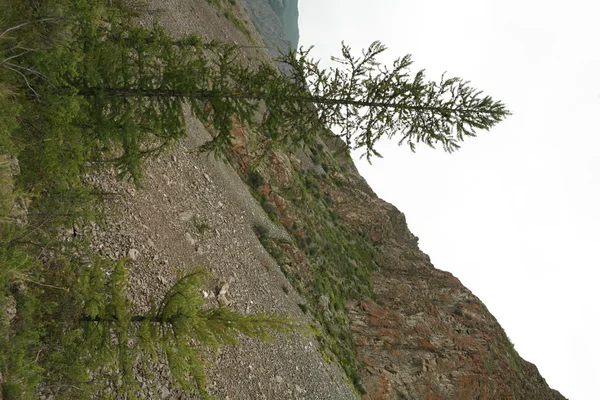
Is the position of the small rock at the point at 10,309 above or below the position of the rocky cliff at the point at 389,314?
below

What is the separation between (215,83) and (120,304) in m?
4.09

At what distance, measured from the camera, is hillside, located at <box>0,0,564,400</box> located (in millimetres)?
10594

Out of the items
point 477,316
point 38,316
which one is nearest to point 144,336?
point 38,316

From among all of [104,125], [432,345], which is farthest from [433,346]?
[104,125]

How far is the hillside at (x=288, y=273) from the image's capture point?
10594 millimetres

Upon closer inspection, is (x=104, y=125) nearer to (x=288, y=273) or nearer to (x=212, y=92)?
(x=212, y=92)

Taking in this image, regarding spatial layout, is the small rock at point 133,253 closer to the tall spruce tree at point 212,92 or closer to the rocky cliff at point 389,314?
the tall spruce tree at point 212,92

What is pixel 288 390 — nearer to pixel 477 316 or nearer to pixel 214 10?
pixel 477 316

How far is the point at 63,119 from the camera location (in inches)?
283

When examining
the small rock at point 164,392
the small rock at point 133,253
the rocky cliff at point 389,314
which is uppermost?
the rocky cliff at point 389,314

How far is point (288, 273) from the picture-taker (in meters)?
18.3

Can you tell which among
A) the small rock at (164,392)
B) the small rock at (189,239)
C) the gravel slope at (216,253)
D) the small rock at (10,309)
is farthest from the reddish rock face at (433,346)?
the small rock at (10,309)

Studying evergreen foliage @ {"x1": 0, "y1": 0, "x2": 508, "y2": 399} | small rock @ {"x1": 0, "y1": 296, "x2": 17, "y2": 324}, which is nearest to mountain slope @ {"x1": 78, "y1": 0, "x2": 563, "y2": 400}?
evergreen foliage @ {"x1": 0, "y1": 0, "x2": 508, "y2": 399}

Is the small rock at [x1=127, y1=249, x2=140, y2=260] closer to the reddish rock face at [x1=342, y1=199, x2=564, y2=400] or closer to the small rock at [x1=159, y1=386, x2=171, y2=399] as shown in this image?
the small rock at [x1=159, y1=386, x2=171, y2=399]
